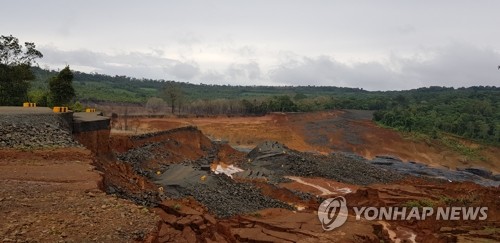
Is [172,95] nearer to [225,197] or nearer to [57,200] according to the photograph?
[225,197]

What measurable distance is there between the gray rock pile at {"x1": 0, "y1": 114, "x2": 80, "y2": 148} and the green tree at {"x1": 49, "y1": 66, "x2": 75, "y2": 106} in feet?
44.2

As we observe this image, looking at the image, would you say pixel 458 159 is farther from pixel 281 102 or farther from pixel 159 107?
pixel 159 107

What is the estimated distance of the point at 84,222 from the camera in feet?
32.0

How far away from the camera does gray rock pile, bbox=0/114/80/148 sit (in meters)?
15.8

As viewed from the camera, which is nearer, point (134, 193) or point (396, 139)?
point (134, 193)

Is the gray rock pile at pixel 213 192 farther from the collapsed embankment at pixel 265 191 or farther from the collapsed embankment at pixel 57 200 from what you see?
the collapsed embankment at pixel 57 200

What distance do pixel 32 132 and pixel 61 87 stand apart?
15.5m

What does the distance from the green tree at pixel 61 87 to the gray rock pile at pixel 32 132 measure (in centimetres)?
1346

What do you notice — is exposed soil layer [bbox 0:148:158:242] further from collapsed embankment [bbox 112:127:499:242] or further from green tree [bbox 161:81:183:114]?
green tree [bbox 161:81:183:114]

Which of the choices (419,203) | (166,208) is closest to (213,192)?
(166,208)

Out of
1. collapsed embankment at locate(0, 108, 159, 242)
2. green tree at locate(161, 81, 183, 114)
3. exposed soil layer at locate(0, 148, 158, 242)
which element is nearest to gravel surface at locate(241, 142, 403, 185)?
collapsed embankment at locate(0, 108, 159, 242)

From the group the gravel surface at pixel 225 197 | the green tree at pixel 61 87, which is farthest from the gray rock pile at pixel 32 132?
the green tree at pixel 61 87

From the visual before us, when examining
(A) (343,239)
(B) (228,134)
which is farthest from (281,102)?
(A) (343,239)

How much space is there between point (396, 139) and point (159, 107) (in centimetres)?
3917
